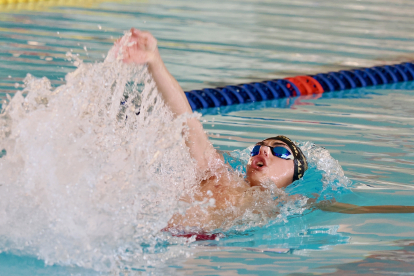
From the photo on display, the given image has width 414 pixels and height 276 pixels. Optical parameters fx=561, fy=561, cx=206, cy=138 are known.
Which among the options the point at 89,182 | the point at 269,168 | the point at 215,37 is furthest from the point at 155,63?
the point at 215,37

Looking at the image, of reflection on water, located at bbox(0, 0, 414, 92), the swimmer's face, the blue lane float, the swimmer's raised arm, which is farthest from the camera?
reflection on water, located at bbox(0, 0, 414, 92)

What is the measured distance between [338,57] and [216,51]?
150cm

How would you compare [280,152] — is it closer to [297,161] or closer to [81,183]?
[297,161]

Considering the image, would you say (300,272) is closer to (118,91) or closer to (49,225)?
(49,225)

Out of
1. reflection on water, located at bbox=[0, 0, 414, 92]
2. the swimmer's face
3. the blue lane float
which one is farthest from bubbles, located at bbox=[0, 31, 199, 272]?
reflection on water, located at bbox=[0, 0, 414, 92]

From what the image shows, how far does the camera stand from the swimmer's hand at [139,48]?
2186 mm

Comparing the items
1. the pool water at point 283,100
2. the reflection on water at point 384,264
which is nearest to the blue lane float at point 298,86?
the pool water at point 283,100

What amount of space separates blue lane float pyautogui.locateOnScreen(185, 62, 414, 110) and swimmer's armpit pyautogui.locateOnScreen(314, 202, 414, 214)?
6.85 feet

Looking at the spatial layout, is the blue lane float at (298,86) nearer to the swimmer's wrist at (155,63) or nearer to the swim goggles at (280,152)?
the swim goggles at (280,152)

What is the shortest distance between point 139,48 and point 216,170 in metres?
0.75

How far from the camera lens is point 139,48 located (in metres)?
2.21

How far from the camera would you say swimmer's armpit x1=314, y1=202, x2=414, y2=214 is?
2750mm

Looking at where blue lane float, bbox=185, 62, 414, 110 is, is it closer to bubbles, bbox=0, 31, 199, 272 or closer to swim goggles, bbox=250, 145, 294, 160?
swim goggles, bbox=250, 145, 294, 160

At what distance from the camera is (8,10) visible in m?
8.43
